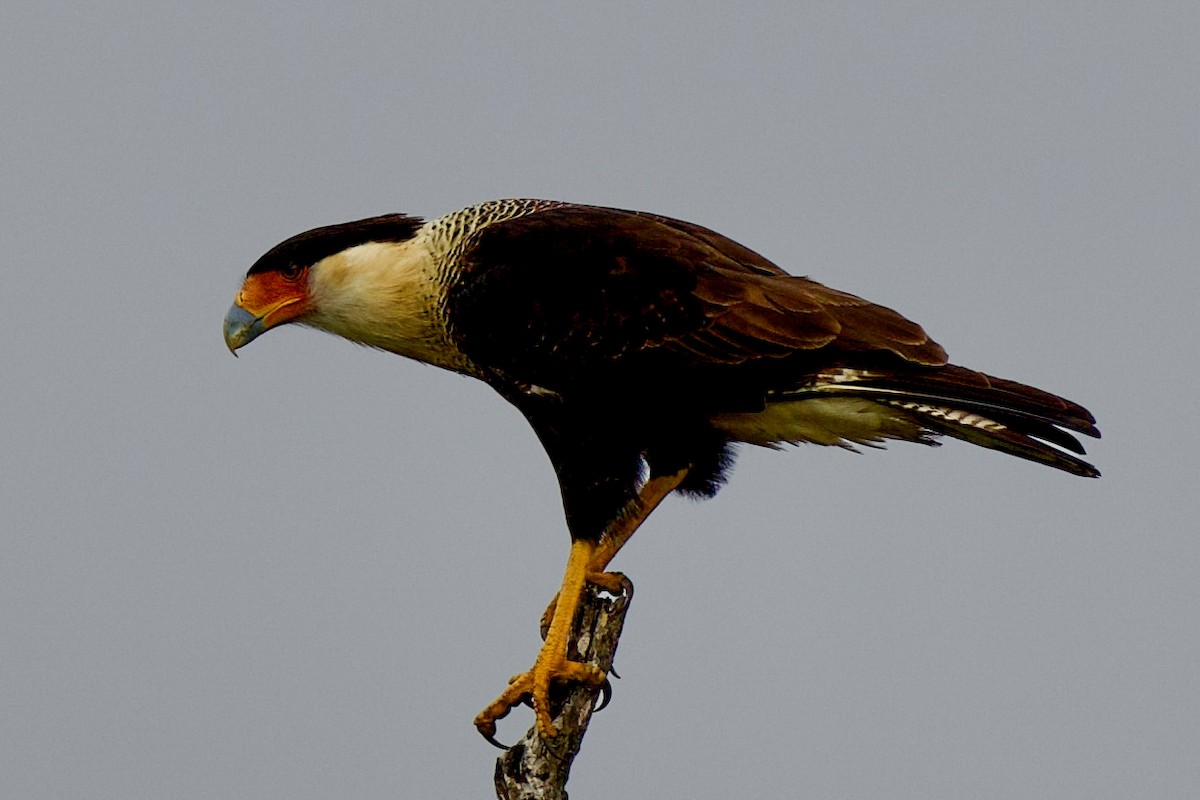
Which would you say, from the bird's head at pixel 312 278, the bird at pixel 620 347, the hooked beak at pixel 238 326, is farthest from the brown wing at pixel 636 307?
the hooked beak at pixel 238 326

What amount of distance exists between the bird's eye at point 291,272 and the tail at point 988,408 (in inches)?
80.2

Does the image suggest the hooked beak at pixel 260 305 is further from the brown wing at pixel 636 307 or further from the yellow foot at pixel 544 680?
the yellow foot at pixel 544 680

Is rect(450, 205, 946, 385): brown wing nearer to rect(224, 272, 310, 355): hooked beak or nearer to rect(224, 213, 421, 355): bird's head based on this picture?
rect(224, 213, 421, 355): bird's head

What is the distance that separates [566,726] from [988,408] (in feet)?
5.93

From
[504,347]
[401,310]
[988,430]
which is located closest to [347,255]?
[401,310]

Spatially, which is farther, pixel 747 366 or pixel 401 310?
pixel 401 310

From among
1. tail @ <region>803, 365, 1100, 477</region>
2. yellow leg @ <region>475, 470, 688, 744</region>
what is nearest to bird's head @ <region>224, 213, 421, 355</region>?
yellow leg @ <region>475, 470, 688, 744</region>

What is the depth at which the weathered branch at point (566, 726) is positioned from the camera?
6281mm

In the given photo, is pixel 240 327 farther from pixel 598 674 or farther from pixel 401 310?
pixel 598 674

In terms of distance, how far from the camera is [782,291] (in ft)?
21.1

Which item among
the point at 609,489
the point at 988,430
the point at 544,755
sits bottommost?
the point at 544,755

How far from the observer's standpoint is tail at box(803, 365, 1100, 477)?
6102 mm

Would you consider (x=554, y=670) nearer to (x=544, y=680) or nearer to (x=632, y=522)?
(x=544, y=680)

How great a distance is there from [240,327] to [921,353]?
247cm
